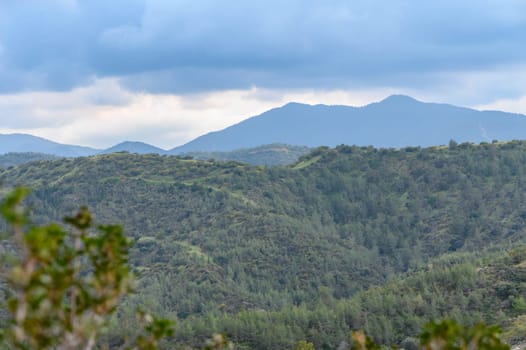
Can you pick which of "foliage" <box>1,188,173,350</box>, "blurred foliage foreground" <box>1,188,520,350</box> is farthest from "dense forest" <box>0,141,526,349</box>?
"foliage" <box>1,188,173,350</box>

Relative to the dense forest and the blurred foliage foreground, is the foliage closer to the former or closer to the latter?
the blurred foliage foreground

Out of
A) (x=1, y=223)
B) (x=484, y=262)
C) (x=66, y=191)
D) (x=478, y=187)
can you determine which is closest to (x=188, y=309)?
(x=484, y=262)

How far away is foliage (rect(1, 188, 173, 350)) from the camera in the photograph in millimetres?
9484

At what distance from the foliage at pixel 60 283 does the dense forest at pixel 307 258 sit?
5450 cm

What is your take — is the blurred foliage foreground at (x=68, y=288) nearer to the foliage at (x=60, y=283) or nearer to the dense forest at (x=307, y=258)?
the foliage at (x=60, y=283)

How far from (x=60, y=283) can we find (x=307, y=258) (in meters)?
149

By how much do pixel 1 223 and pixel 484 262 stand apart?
124748mm

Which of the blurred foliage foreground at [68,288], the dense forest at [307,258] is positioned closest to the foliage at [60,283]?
the blurred foliage foreground at [68,288]

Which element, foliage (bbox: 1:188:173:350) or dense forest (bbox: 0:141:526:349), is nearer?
foliage (bbox: 1:188:173:350)

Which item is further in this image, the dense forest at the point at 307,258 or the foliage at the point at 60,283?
the dense forest at the point at 307,258

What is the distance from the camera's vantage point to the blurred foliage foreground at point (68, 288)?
951 cm

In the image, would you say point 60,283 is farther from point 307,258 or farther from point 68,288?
point 307,258

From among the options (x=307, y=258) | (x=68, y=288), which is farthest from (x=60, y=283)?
(x=307, y=258)

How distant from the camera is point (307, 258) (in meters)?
157
